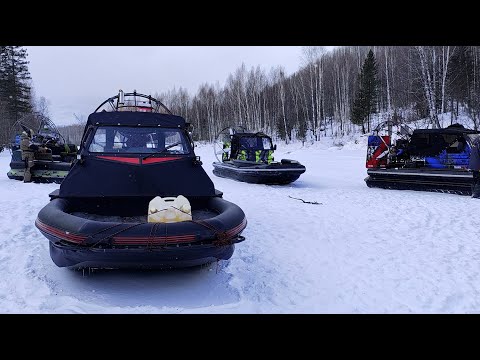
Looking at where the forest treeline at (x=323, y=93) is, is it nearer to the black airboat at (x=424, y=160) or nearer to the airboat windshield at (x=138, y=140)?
the black airboat at (x=424, y=160)

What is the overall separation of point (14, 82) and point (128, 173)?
1594 inches

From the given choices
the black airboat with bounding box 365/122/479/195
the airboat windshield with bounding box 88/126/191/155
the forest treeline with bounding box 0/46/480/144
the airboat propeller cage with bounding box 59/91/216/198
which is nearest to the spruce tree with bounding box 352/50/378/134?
the forest treeline with bounding box 0/46/480/144

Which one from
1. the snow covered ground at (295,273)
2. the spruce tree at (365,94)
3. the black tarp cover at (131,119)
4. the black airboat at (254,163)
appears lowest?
the snow covered ground at (295,273)

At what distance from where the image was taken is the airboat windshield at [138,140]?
483cm

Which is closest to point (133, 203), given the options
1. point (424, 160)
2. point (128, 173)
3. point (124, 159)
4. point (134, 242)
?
point (128, 173)

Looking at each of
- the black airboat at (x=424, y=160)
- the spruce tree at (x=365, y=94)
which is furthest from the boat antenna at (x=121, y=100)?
the spruce tree at (x=365, y=94)

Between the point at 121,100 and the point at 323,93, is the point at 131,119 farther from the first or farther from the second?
the point at 323,93

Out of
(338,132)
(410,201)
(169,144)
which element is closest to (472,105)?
(338,132)

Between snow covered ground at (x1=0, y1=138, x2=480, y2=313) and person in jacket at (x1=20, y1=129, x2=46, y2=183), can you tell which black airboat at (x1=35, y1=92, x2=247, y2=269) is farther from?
person in jacket at (x1=20, y1=129, x2=46, y2=183)

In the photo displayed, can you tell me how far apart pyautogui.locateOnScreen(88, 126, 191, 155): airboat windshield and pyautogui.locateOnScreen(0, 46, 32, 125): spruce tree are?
121ft

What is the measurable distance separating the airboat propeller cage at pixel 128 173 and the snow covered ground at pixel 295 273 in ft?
3.09

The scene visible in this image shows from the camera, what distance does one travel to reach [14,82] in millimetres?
36469

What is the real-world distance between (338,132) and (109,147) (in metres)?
30.7
